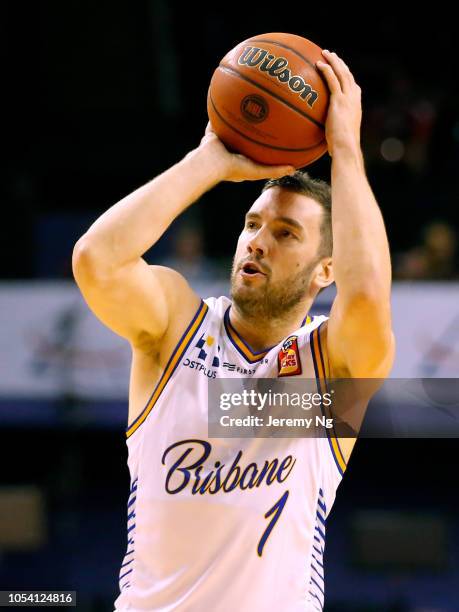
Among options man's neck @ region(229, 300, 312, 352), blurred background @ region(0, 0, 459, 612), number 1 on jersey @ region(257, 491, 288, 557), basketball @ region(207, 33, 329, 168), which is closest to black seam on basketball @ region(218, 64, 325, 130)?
basketball @ region(207, 33, 329, 168)

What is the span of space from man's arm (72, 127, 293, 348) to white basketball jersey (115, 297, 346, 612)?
0.19 metres

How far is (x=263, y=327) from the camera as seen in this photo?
3314 mm

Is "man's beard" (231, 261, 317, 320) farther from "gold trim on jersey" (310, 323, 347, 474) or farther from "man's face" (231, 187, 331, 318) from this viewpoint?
"gold trim on jersey" (310, 323, 347, 474)

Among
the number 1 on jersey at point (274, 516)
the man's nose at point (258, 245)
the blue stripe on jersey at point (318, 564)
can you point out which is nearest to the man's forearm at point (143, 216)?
the man's nose at point (258, 245)

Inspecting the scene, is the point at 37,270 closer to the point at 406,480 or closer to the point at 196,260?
the point at 196,260

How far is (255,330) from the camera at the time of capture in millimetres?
3324

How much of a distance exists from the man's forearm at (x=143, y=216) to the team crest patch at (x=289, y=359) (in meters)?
0.61

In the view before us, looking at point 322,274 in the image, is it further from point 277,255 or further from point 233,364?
point 233,364

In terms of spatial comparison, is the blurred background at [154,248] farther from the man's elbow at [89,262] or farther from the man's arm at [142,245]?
the man's elbow at [89,262]

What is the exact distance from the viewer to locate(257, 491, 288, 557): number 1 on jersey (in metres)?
2.95

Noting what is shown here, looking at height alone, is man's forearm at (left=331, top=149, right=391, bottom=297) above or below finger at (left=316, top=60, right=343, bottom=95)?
below

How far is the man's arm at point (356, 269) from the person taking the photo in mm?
2814

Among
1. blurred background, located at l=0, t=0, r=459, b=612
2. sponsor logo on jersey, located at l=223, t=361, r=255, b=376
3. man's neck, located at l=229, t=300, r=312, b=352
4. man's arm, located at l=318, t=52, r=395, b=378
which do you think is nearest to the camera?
man's arm, located at l=318, t=52, r=395, b=378

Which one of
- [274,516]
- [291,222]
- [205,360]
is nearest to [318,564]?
[274,516]
